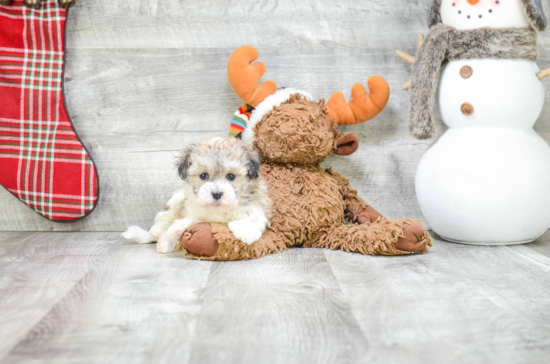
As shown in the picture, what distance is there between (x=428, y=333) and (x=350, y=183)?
1136 millimetres

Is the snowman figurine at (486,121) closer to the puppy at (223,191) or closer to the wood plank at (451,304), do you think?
the wood plank at (451,304)

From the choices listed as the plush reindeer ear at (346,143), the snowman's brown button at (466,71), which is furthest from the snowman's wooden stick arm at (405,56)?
the plush reindeer ear at (346,143)

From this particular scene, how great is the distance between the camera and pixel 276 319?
3.33 feet

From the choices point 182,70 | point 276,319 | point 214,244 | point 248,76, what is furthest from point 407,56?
point 276,319

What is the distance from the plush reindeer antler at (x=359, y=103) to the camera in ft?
5.90

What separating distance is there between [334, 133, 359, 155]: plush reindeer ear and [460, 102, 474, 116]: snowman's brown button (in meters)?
0.40

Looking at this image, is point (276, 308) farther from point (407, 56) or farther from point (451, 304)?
point (407, 56)

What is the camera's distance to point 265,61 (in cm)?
200

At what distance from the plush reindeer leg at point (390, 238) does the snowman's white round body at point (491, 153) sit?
21 centimetres

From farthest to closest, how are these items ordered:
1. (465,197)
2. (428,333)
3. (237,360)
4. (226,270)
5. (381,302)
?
1. (465,197)
2. (226,270)
3. (381,302)
4. (428,333)
5. (237,360)

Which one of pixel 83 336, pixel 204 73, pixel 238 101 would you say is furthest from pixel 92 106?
pixel 83 336

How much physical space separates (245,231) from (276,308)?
45 cm

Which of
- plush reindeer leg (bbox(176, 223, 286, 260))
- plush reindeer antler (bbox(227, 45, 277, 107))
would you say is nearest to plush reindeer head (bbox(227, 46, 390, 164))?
plush reindeer antler (bbox(227, 45, 277, 107))

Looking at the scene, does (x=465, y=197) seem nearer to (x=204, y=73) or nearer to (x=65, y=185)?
(x=204, y=73)
